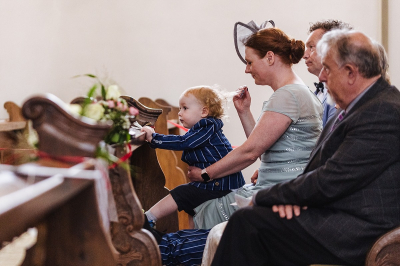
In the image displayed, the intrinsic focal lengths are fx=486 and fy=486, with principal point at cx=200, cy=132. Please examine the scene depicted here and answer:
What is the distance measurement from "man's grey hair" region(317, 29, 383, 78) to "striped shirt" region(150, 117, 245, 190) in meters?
1.23

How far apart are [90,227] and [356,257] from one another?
3.32 ft

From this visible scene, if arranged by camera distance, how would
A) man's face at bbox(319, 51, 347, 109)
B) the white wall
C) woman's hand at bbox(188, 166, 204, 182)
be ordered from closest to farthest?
man's face at bbox(319, 51, 347, 109) < woman's hand at bbox(188, 166, 204, 182) < the white wall

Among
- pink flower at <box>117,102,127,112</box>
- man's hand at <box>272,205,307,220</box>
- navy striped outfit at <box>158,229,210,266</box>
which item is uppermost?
pink flower at <box>117,102,127,112</box>

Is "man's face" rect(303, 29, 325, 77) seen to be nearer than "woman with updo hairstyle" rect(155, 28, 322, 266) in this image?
No

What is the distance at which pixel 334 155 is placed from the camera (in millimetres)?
1873

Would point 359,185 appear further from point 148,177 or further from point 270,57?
point 148,177

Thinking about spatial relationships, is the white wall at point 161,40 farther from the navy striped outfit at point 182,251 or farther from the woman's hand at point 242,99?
the navy striped outfit at point 182,251

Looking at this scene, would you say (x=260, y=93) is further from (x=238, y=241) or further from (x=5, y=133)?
(x=238, y=241)

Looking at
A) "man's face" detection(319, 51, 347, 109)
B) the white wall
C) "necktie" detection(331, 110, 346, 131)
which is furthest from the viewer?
the white wall

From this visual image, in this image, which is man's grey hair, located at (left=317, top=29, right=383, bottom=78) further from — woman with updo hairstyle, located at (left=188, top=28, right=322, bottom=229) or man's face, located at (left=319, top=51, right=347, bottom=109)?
woman with updo hairstyle, located at (left=188, top=28, right=322, bottom=229)

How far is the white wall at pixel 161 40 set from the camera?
614cm

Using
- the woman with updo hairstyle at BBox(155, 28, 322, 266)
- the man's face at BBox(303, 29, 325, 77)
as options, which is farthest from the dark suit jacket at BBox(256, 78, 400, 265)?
the man's face at BBox(303, 29, 325, 77)

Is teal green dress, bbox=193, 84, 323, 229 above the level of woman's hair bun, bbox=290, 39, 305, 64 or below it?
below

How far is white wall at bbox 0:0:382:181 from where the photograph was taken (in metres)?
6.14
